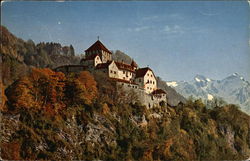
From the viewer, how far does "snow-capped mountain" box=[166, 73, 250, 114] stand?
9586 mm

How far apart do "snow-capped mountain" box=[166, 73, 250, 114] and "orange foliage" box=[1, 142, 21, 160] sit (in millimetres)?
4336

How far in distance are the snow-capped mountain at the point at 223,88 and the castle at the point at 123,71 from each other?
2.58 ft

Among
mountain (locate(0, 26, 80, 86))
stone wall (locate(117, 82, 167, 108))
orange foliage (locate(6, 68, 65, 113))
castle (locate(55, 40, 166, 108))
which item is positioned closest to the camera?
orange foliage (locate(6, 68, 65, 113))

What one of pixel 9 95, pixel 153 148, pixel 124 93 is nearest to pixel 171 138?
pixel 153 148

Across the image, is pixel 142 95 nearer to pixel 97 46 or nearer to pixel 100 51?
pixel 100 51

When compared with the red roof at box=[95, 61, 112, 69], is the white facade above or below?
below

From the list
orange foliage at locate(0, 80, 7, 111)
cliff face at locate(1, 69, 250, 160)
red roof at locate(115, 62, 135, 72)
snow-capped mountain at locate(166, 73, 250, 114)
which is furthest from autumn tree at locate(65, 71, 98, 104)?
snow-capped mountain at locate(166, 73, 250, 114)

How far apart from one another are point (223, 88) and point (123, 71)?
286 cm

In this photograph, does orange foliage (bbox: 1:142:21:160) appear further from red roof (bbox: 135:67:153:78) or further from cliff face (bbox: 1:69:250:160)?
red roof (bbox: 135:67:153:78)

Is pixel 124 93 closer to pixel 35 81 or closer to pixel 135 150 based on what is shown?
pixel 135 150

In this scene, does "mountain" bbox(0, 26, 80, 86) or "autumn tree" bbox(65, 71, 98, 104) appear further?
"autumn tree" bbox(65, 71, 98, 104)

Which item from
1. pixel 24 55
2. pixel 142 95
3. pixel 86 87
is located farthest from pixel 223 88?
pixel 24 55

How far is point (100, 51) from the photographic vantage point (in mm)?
10039

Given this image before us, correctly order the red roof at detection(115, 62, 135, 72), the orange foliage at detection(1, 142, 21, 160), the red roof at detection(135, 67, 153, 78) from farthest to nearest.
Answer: the red roof at detection(135, 67, 153, 78) < the red roof at detection(115, 62, 135, 72) < the orange foliage at detection(1, 142, 21, 160)
